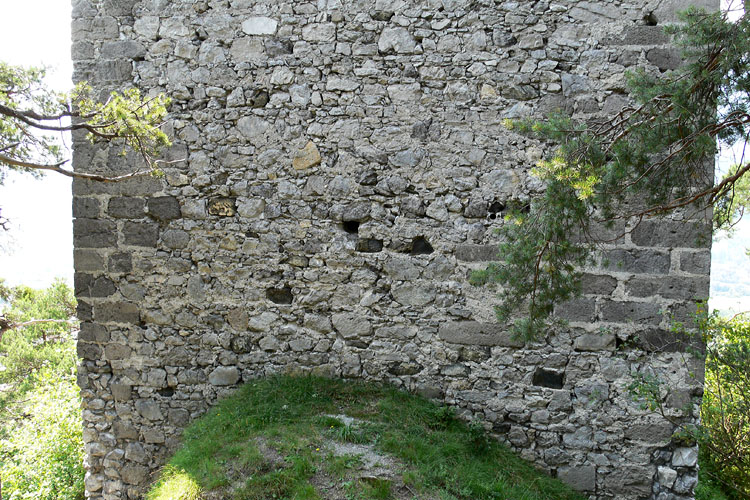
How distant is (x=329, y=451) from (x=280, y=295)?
1.33 m

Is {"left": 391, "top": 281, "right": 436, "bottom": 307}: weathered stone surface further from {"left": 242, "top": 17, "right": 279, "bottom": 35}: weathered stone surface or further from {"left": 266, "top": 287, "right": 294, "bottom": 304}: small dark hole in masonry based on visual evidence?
{"left": 242, "top": 17, "right": 279, "bottom": 35}: weathered stone surface

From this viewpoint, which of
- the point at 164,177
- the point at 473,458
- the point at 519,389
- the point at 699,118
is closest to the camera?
the point at 699,118

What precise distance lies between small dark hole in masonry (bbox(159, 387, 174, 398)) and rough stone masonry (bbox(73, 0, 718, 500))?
2 cm

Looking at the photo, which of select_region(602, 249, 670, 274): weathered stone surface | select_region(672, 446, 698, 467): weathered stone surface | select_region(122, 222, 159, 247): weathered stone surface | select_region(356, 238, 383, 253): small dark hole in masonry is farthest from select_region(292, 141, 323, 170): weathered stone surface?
select_region(672, 446, 698, 467): weathered stone surface

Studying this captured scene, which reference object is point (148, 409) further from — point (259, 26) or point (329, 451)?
point (259, 26)

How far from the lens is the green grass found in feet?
9.73

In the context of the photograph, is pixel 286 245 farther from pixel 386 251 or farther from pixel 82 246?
pixel 82 246

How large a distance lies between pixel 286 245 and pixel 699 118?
9.35 feet

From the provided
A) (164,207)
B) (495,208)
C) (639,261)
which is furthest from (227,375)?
(639,261)

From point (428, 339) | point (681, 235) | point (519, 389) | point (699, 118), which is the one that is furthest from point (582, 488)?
point (699, 118)

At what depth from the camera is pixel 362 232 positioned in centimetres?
386

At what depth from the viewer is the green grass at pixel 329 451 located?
2.96 m

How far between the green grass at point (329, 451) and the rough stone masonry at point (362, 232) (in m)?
0.18

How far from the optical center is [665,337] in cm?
356
